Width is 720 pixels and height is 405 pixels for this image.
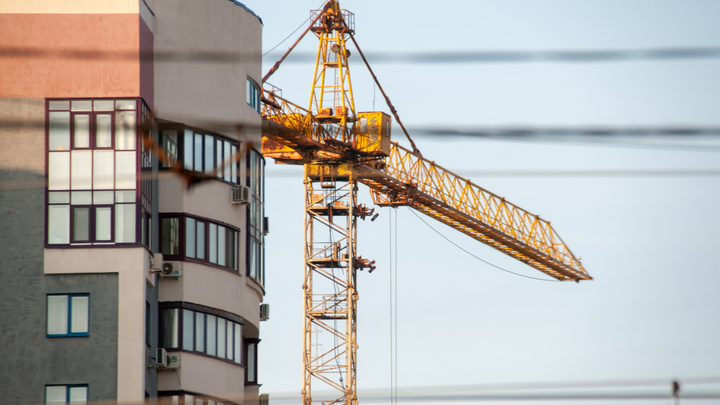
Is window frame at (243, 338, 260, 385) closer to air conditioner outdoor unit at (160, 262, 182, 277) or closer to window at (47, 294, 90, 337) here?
air conditioner outdoor unit at (160, 262, 182, 277)

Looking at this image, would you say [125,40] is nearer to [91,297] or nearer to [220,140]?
[220,140]

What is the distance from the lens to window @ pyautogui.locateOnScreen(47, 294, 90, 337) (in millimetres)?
43875

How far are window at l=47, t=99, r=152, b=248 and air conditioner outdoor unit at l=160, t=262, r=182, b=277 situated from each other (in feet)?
6.38

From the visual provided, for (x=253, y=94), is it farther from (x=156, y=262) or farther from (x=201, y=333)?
(x=201, y=333)

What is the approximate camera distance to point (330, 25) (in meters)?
88.5

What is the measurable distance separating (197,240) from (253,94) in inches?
346

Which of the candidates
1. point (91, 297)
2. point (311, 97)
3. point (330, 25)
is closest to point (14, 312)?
point (91, 297)

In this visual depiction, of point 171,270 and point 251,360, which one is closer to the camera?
point 171,270

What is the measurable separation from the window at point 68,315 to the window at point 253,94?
44.1ft

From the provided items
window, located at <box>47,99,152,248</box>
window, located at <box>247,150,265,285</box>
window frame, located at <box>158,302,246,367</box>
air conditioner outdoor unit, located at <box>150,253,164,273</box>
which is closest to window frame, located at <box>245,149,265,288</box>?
window, located at <box>247,150,265,285</box>

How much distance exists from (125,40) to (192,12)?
15.5 ft

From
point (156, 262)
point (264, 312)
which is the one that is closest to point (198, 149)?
point (156, 262)

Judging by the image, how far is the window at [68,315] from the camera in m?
43.9

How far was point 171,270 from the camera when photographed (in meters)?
47.3
